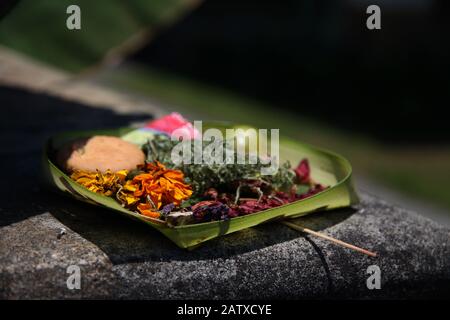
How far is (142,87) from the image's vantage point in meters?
8.00

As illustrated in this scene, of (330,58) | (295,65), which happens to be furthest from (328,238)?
(295,65)

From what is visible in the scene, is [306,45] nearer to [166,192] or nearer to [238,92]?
[238,92]

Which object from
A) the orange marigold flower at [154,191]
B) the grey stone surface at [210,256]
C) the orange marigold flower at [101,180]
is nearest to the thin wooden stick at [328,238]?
the grey stone surface at [210,256]

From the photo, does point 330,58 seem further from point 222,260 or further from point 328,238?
point 222,260

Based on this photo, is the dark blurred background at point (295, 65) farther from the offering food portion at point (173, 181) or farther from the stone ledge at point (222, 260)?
the stone ledge at point (222, 260)

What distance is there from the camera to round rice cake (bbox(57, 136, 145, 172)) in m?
2.28

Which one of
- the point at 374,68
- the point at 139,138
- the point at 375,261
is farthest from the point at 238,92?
the point at 375,261

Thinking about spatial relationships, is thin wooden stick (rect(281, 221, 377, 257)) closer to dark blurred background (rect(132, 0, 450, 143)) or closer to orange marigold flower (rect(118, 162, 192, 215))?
orange marigold flower (rect(118, 162, 192, 215))

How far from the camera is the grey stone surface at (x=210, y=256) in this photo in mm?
1837

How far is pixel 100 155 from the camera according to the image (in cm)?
231

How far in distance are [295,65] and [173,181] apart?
614cm

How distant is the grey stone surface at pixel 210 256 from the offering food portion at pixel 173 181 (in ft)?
0.28

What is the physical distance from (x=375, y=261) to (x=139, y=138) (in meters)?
1.04

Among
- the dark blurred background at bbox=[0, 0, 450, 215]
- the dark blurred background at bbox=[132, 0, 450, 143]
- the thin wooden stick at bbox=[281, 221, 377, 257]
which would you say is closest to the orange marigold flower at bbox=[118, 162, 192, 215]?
the thin wooden stick at bbox=[281, 221, 377, 257]
